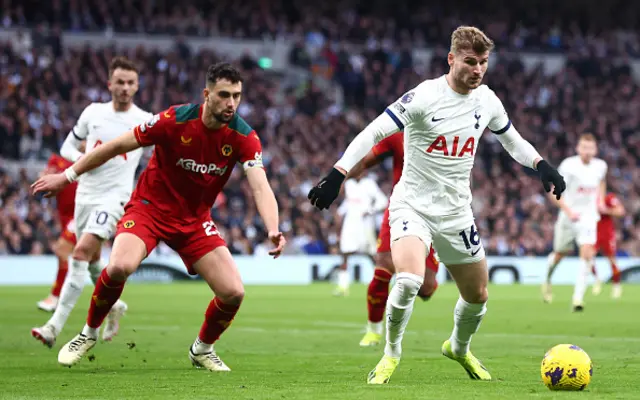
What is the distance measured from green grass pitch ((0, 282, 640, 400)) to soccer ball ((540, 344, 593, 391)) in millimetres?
84

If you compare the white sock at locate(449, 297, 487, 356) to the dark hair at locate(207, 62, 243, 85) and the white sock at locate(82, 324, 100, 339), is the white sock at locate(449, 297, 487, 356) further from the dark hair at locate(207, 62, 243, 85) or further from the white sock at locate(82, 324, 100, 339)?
the white sock at locate(82, 324, 100, 339)

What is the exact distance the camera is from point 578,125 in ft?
Result: 123

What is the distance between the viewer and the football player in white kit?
302 inches

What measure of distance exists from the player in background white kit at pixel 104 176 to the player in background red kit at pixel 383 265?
7.86 ft

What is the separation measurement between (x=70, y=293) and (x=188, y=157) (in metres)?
2.88

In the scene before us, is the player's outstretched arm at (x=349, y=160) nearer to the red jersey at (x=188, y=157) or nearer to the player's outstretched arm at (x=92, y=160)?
the red jersey at (x=188, y=157)

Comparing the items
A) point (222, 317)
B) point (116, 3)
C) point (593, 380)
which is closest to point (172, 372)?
point (222, 317)

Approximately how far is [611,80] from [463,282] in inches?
1320

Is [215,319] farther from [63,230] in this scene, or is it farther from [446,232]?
[63,230]

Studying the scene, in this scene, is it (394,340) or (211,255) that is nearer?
(394,340)

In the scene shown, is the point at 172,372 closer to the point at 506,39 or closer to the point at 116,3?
the point at 116,3

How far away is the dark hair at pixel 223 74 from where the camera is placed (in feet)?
27.3

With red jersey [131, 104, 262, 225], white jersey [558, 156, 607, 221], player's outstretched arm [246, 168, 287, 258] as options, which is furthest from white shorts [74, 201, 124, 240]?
white jersey [558, 156, 607, 221]

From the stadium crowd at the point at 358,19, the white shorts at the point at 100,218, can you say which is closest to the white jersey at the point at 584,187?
the white shorts at the point at 100,218
